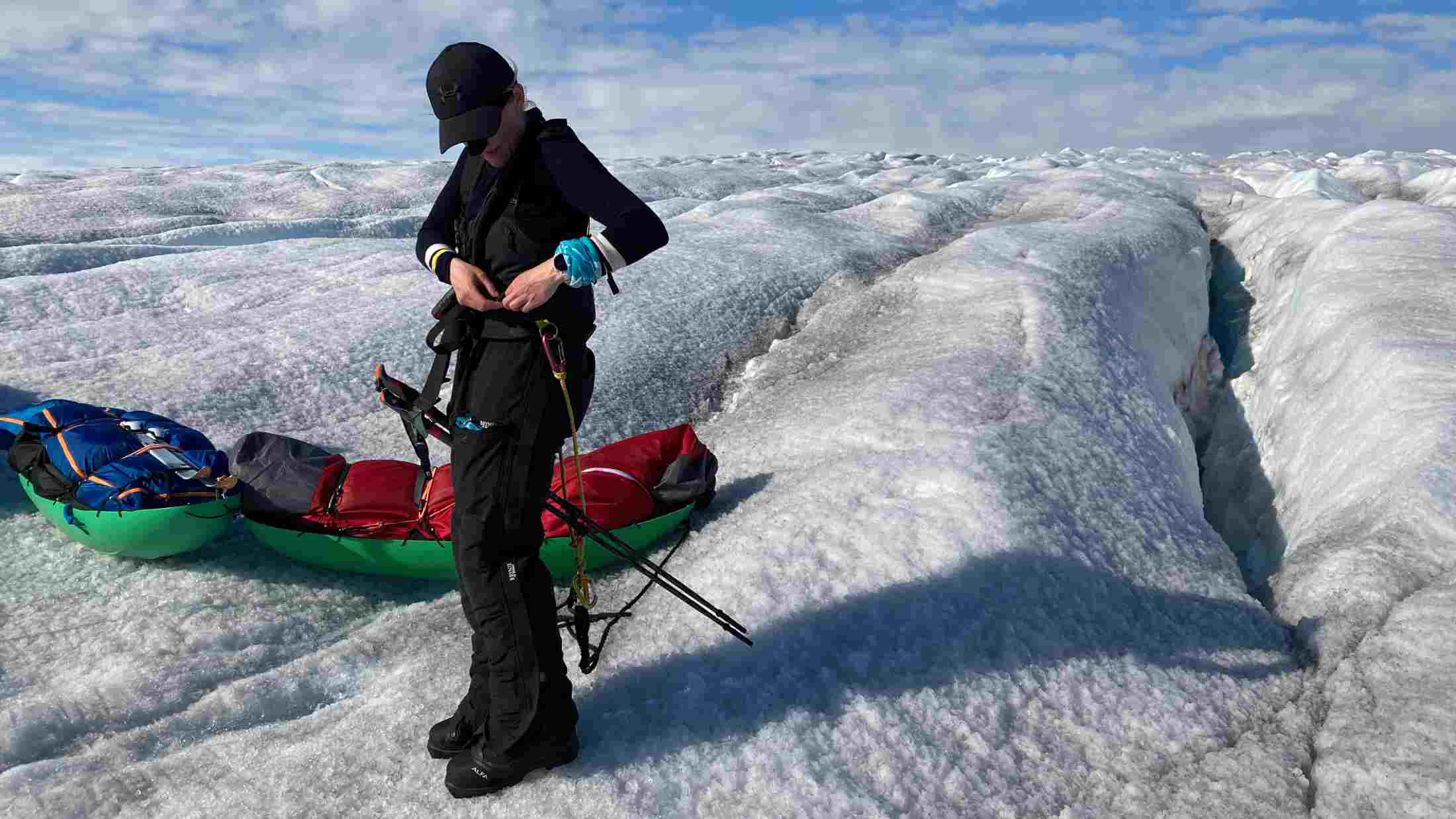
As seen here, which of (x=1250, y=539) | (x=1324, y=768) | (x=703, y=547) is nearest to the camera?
(x=1324, y=768)

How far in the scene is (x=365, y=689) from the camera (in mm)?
3695

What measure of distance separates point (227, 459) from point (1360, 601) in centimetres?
591

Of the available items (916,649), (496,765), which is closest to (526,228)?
(496,765)

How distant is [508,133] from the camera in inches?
99.3

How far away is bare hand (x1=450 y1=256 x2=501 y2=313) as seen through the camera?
2.62 metres

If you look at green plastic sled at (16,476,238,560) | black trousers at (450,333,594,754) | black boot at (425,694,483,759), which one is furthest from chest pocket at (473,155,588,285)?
green plastic sled at (16,476,238,560)

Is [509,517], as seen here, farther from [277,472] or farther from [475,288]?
[277,472]

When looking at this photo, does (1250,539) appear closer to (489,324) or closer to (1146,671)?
(1146,671)

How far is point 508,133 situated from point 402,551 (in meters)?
2.59

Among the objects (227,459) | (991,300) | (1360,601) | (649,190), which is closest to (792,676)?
(1360,601)

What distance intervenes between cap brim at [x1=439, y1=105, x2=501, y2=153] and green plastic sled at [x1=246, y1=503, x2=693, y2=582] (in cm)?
239

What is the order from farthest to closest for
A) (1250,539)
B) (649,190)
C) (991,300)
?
(649,190)
(991,300)
(1250,539)

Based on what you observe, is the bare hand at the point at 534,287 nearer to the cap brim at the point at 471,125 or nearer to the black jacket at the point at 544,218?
the black jacket at the point at 544,218

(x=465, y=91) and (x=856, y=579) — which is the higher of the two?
(x=465, y=91)
